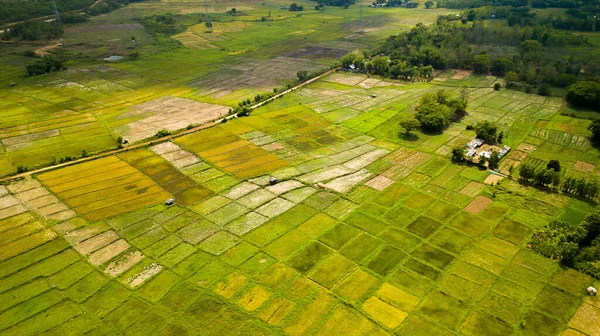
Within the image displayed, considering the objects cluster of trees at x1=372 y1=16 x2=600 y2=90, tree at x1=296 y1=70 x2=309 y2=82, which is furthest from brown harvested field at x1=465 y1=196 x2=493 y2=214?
tree at x1=296 y1=70 x2=309 y2=82

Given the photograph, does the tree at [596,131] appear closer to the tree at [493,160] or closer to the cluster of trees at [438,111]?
the tree at [493,160]

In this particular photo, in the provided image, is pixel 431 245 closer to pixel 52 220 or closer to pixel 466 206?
pixel 466 206

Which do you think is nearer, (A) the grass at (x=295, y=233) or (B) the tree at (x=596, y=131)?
(A) the grass at (x=295, y=233)

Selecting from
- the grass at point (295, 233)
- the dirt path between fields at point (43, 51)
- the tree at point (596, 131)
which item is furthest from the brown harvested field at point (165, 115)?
the tree at point (596, 131)

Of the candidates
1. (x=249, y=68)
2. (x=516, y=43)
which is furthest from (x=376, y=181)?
(x=516, y=43)

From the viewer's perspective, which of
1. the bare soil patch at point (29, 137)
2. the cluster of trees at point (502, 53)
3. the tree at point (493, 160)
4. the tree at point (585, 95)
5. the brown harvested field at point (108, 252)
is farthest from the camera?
the cluster of trees at point (502, 53)

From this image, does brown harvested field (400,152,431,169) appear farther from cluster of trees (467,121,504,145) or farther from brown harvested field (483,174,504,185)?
cluster of trees (467,121,504,145)
